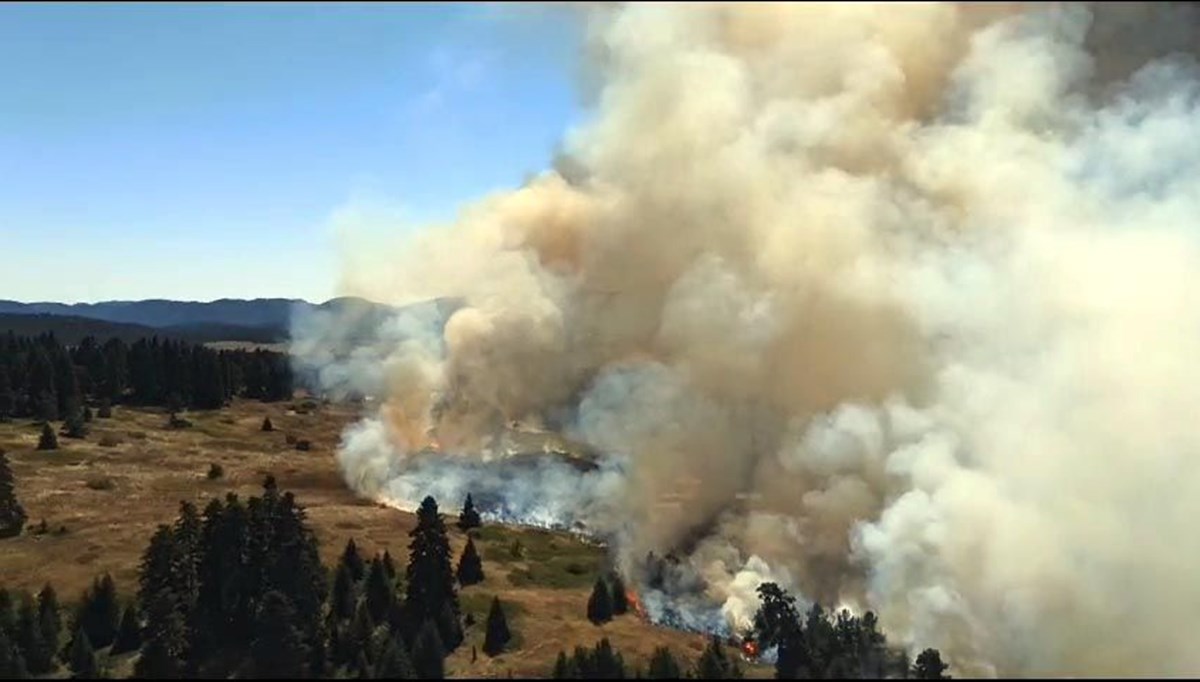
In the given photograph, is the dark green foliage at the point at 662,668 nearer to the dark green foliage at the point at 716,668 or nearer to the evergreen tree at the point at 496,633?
the dark green foliage at the point at 716,668

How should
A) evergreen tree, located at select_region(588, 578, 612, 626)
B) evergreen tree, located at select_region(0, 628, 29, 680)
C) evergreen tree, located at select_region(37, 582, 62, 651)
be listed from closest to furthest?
evergreen tree, located at select_region(0, 628, 29, 680), evergreen tree, located at select_region(37, 582, 62, 651), evergreen tree, located at select_region(588, 578, 612, 626)

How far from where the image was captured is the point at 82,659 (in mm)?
98812

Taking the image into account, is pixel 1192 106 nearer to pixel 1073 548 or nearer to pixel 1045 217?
pixel 1045 217

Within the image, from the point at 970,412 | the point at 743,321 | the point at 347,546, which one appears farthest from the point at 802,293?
the point at 347,546

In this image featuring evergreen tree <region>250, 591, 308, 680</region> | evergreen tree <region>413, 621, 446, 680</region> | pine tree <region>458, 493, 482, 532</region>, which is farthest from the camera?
pine tree <region>458, 493, 482, 532</region>

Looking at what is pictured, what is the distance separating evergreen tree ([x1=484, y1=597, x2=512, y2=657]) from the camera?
10606cm

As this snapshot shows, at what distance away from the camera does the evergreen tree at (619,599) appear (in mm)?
117106

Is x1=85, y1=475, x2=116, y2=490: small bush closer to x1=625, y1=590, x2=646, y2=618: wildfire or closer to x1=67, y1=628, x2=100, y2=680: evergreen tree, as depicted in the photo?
x1=67, y1=628, x2=100, y2=680: evergreen tree

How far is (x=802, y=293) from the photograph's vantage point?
13825 centimetres

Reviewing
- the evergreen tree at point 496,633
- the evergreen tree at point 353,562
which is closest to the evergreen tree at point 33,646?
the evergreen tree at point 353,562

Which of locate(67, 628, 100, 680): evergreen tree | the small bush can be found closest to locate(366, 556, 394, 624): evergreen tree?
locate(67, 628, 100, 680): evergreen tree

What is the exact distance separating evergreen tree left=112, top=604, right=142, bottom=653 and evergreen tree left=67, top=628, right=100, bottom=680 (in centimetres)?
356

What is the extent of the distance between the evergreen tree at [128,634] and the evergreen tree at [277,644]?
11745 mm

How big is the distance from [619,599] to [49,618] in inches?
2092
